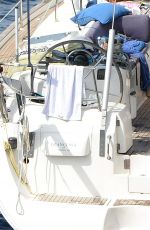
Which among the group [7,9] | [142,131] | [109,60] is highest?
[7,9]

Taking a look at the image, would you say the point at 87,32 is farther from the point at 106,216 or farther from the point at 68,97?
the point at 106,216

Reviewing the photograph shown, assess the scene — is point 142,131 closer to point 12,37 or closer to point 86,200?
point 86,200

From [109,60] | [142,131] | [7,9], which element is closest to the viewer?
[109,60]

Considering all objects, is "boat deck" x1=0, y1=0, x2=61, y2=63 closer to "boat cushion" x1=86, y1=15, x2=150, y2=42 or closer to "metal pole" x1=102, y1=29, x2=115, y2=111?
"boat cushion" x1=86, y1=15, x2=150, y2=42

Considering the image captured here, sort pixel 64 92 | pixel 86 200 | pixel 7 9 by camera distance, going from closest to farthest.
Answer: pixel 86 200 < pixel 64 92 < pixel 7 9

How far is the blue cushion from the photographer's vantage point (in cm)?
1115

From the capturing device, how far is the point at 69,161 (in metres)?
8.11

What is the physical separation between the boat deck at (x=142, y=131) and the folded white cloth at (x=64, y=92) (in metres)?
1.03

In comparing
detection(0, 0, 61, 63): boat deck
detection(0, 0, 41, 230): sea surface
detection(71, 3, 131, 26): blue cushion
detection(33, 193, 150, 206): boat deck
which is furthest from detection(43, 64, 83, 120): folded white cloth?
detection(0, 0, 41, 230): sea surface

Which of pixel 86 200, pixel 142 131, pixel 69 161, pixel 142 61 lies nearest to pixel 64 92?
pixel 69 161

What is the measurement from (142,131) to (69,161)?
175cm

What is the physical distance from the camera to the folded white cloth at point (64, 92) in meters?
8.16

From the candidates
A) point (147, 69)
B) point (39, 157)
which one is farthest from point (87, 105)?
point (147, 69)

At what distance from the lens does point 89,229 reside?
7.72 metres
